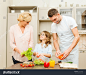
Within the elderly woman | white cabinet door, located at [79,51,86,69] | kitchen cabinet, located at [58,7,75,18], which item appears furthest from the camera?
kitchen cabinet, located at [58,7,75,18]

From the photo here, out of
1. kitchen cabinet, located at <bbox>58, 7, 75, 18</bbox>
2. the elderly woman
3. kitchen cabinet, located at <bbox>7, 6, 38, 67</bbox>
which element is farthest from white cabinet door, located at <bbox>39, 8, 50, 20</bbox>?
the elderly woman

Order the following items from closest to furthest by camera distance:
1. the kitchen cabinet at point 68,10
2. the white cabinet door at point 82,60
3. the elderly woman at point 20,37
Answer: the elderly woman at point 20,37, the white cabinet door at point 82,60, the kitchen cabinet at point 68,10

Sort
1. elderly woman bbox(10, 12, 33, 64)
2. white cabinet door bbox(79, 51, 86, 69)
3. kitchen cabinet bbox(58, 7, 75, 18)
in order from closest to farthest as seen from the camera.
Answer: elderly woman bbox(10, 12, 33, 64) < white cabinet door bbox(79, 51, 86, 69) < kitchen cabinet bbox(58, 7, 75, 18)

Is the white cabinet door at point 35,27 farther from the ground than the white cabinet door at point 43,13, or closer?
closer

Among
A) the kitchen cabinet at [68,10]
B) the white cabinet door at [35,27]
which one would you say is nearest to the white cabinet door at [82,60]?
the kitchen cabinet at [68,10]

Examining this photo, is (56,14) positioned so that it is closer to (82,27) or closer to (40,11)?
(40,11)

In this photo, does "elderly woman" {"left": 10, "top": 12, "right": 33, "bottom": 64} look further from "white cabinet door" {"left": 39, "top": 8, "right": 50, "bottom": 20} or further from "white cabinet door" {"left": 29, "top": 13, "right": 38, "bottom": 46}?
"white cabinet door" {"left": 39, "top": 8, "right": 50, "bottom": 20}

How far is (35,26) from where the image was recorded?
7.70 ft

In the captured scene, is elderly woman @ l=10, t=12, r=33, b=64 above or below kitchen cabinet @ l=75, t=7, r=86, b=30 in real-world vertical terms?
below

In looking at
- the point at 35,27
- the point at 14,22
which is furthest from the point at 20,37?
the point at 14,22

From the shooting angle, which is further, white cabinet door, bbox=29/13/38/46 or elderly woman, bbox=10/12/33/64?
white cabinet door, bbox=29/13/38/46

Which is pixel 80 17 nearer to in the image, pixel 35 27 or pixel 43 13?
pixel 43 13

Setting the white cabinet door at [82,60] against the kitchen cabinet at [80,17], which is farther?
the kitchen cabinet at [80,17]

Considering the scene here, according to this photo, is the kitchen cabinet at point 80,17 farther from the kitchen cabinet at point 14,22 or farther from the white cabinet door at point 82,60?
the kitchen cabinet at point 14,22
